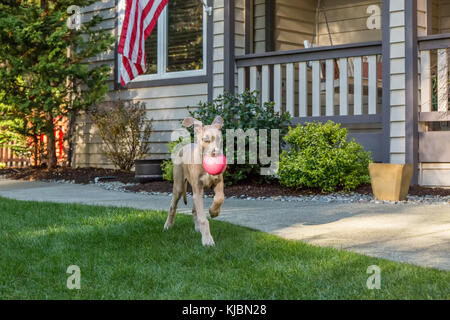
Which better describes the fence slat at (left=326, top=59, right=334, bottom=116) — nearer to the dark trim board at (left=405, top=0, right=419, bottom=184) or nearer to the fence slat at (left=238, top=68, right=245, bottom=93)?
the dark trim board at (left=405, top=0, right=419, bottom=184)

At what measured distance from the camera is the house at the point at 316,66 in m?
7.70

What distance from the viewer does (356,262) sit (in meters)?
3.45

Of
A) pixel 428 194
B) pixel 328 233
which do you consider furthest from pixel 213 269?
pixel 428 194

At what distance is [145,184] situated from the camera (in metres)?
8.54

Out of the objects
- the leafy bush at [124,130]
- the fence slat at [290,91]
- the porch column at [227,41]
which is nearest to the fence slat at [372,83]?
the fence slat at [290,91]

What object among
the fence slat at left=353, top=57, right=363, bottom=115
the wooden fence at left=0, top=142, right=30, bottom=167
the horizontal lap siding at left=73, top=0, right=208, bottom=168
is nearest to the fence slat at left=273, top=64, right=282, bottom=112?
the fence slat at left=353, top=57, right=363, bottom=115

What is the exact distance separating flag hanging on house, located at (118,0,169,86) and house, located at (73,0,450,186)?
1023mm

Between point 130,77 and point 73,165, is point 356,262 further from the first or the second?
point 73,165

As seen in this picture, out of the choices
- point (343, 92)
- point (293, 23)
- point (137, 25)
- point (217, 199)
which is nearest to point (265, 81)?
point (343, 92)

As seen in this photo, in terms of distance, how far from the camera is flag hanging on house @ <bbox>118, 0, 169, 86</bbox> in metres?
8.80

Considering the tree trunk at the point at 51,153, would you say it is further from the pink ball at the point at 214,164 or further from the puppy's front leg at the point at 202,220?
the pink ball at the point at 214,164

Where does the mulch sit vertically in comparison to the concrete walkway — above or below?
above

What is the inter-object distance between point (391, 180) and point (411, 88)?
5.53 feet

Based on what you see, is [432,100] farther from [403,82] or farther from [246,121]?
Result: [246,121]
